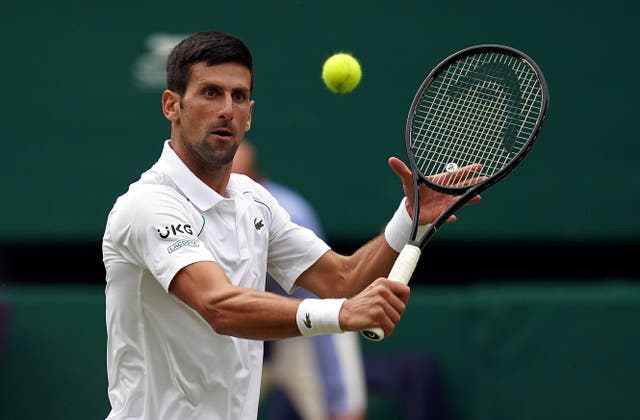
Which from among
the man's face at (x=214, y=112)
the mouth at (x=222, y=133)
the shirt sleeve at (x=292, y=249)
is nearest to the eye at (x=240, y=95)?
the man's face at (x=214, y=112)

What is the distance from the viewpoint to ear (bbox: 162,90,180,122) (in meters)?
3.52

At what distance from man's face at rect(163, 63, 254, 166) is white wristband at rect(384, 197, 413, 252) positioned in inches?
20.4

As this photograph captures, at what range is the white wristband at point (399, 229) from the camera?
11.7ft

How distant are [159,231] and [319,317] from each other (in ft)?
1.75

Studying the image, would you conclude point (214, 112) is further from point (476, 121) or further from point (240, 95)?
point (476, 121)

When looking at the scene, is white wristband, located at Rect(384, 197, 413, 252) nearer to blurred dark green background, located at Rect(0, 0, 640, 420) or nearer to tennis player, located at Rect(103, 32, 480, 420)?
tennis player, located at Rect(103, 32, 480, 420)

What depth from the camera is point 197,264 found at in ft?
10.3

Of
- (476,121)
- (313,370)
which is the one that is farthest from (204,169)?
(313,370)

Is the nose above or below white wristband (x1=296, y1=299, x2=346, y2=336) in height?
above

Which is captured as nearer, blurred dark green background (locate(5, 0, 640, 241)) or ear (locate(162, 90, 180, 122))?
ear (locate(162, 90, 180, 122))

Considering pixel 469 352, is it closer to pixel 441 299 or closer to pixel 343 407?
pixel 441 299

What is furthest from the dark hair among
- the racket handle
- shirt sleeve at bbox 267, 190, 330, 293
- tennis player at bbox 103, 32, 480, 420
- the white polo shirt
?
the racket handle

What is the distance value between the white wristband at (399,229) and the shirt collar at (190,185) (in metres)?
0.51

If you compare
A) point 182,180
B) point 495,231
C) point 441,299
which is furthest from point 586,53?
point 182,180
